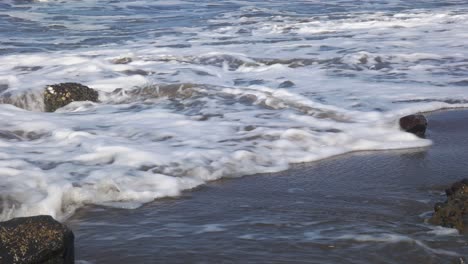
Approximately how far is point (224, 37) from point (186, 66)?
3.88 metres

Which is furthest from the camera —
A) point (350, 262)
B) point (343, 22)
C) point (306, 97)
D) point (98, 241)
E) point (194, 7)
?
point (194, 7)

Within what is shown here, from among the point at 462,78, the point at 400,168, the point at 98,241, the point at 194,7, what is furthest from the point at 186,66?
the point at 194,7

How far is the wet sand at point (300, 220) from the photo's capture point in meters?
2.82

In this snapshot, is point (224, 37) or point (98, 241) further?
point (224, 37)

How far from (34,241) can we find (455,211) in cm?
178

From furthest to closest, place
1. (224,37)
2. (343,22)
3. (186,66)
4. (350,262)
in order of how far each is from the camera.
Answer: (343,22) < (224,37) < (186,66) < (350,262)

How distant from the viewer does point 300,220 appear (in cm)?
330

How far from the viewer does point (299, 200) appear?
3.71 m

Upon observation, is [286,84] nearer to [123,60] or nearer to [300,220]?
[123,60]

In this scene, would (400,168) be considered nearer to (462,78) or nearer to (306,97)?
(306,97)

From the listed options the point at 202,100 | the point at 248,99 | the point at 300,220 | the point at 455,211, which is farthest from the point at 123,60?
the point at 455,211

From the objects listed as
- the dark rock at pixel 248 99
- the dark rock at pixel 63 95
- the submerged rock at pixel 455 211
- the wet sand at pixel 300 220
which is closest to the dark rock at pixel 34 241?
the wet sand at pixel 300 220

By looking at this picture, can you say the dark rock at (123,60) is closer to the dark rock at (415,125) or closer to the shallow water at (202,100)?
the shallow water at (202,100)

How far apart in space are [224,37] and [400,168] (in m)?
8.83
